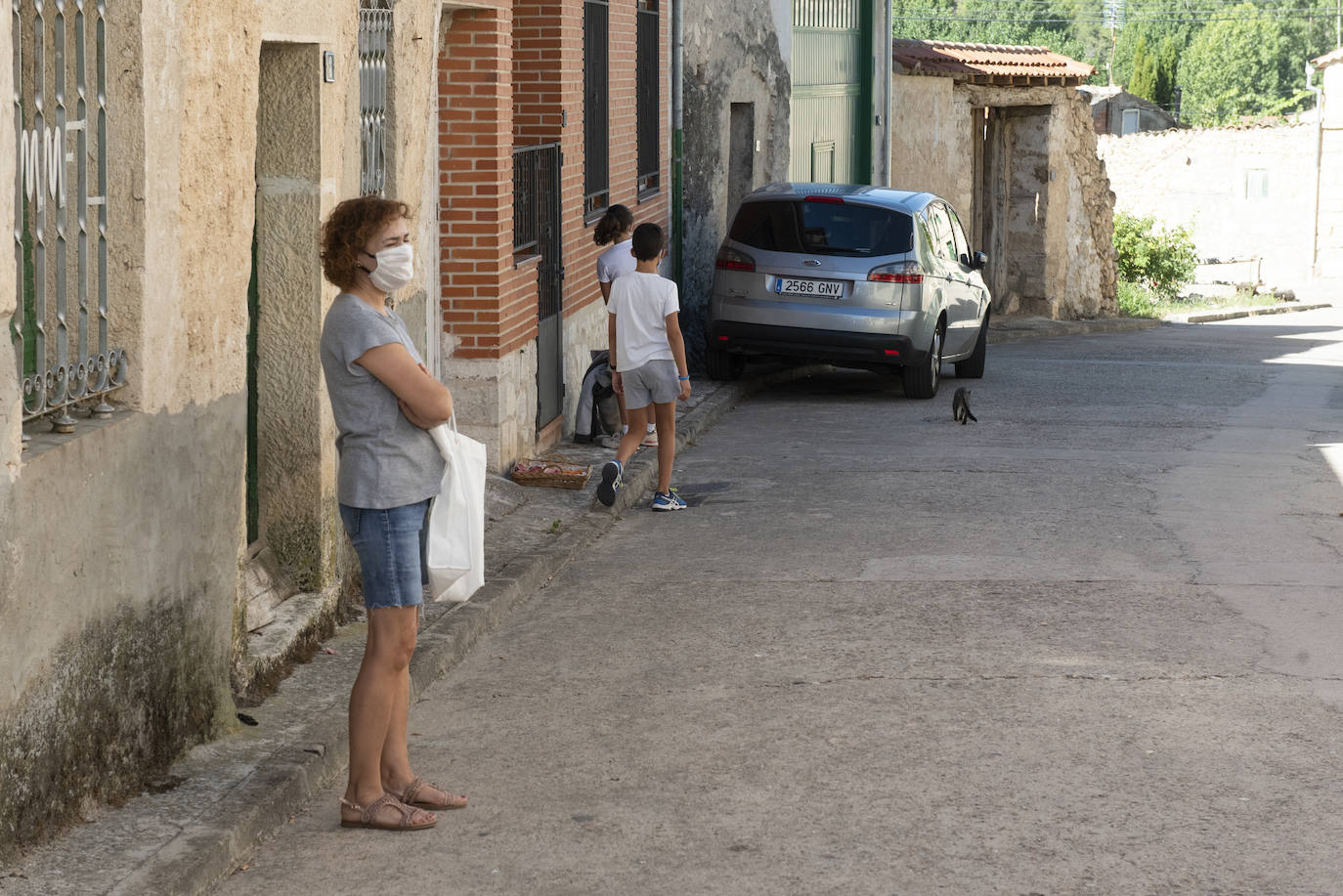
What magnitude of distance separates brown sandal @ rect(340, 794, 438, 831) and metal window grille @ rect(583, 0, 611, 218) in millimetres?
8213

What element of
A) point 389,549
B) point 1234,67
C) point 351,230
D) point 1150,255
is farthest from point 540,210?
point 1234,67

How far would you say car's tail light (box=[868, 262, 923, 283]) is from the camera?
14.6 metres

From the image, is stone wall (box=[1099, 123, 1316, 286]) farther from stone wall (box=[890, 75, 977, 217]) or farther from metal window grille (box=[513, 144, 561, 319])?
metal window grille (box=[513, 144, 561, 319])

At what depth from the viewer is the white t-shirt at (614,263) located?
39.1ft

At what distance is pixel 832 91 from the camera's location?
73.2 ft

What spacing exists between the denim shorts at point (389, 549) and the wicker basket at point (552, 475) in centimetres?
538

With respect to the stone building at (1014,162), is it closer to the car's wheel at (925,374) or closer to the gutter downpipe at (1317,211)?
the car's wheel at (925,374)

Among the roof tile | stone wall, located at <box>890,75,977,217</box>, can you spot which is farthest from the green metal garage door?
the roof tile

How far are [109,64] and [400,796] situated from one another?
7.31 feet

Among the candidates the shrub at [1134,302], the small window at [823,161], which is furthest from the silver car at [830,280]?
the shrub at [1134,302]

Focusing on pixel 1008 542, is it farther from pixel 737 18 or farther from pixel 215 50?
pixel 737 18

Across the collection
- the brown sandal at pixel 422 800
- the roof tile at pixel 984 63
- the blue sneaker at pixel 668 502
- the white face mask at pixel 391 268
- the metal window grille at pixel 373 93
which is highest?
the roof tile at pixel 984 63

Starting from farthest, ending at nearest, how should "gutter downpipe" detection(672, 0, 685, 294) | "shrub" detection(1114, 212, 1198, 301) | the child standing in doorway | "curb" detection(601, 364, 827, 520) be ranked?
"shrub" detection(1114, 212, 1198, 301)
"gutter downpipe" detection(672, 0, 685, 294)
the child standing in doorway
"curb" detection(601, 364, 827, 520)

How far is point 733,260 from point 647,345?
515 centimetres
